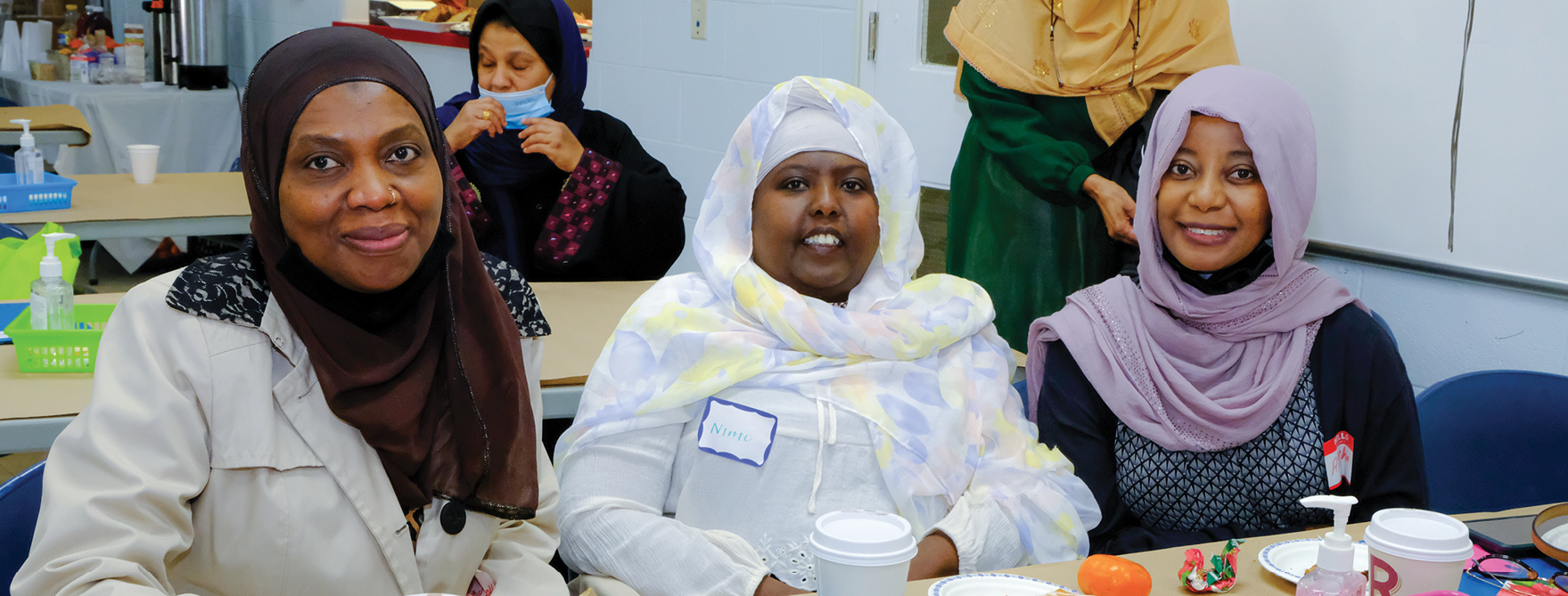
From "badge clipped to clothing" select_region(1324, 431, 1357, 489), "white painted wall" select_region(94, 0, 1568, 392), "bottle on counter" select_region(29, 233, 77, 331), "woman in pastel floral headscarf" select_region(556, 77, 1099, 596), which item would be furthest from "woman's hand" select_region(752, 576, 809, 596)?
"white painted wall" select_region(94, 0, 1568, 392)

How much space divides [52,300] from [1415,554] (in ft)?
6.20

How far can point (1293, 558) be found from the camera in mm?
1250

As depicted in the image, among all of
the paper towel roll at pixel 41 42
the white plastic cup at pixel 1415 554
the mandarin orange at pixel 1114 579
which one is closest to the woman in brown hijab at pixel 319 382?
the mandarin orange at pixel 1114 579

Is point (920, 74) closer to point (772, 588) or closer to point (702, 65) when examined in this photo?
point (702, 65)

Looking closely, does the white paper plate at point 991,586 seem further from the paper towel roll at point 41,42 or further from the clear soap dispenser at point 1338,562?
the paper towel roll at point 41,42

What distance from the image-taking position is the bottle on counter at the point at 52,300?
1849 millimetres

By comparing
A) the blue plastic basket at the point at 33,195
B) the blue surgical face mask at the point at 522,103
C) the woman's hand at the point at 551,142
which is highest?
the blue surgical face mask at the point at 522,103

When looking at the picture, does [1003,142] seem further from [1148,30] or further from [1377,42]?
[1377,42]

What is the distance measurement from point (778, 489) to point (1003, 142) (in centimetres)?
115

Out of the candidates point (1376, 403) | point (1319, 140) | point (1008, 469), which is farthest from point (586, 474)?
point (1319, 140)

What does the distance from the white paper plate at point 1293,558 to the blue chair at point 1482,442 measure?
1.90 ft

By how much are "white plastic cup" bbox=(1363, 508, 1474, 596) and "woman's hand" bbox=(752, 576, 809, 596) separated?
0.62 meters

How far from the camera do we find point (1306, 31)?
230 cm

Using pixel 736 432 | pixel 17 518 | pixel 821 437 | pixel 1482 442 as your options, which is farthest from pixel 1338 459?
pixel 17 518
